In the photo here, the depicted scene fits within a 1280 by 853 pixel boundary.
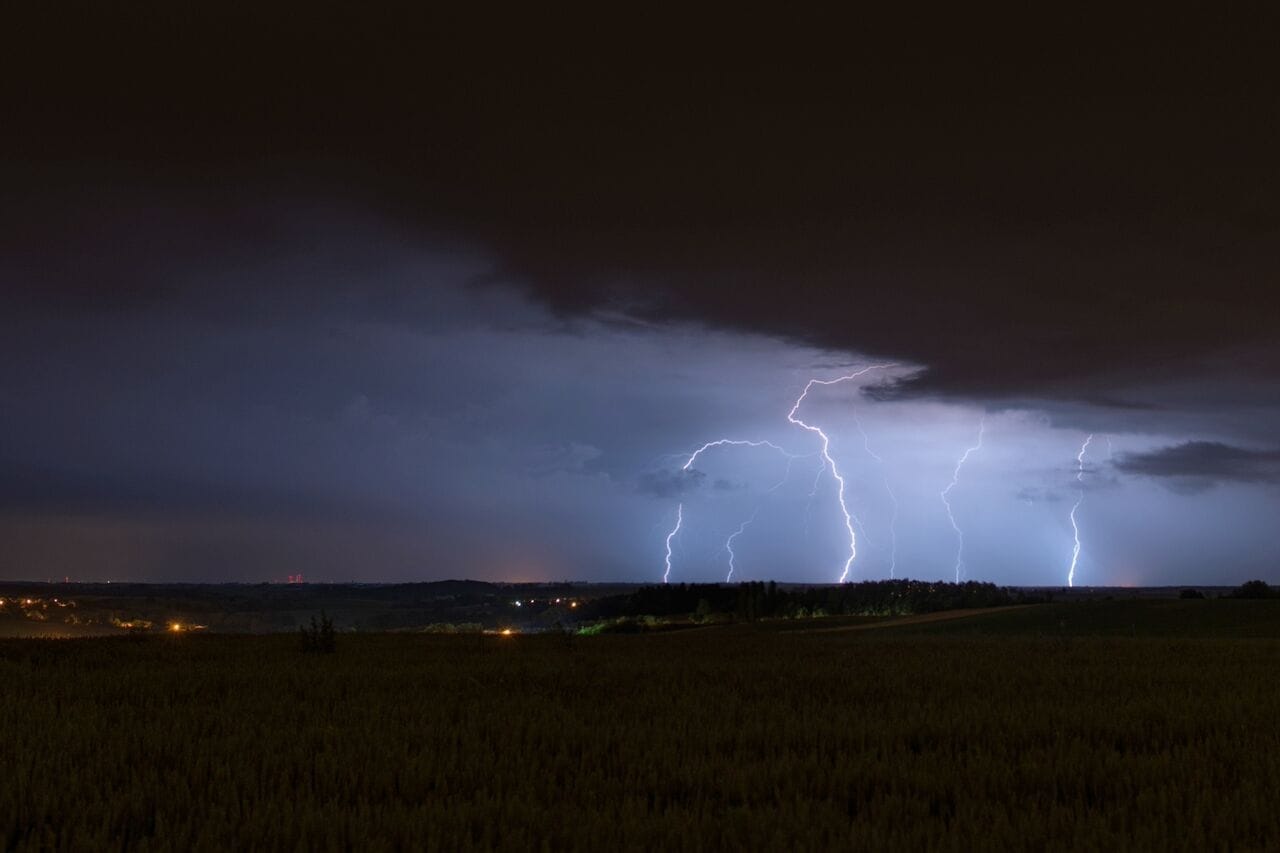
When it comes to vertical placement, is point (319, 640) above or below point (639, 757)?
below

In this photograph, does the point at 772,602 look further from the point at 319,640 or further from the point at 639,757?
the point at 639,757

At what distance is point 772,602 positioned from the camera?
335ft

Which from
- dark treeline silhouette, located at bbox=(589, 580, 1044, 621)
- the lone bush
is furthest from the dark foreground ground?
dark treeline silhouette, located at bbox=(589, 580, 1044, 621)

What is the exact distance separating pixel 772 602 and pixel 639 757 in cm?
9722

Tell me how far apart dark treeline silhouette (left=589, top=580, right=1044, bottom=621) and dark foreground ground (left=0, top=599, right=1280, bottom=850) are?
66.8 meters

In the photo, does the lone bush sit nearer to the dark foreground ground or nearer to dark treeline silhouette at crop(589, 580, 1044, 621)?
the dark foreground ground

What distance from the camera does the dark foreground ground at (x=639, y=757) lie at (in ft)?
17.0

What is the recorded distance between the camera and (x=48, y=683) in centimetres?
1304

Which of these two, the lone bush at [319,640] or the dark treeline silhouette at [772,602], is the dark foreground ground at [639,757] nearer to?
the lone bush at [319,640]

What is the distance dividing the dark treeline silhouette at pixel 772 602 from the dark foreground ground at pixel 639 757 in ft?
219

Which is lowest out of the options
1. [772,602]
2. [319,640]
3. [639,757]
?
[772,602]

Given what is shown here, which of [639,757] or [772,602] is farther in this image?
[772,602]

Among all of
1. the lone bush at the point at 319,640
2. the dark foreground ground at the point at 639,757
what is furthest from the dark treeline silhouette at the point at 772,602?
the dark foreground ground at the point at 639,757

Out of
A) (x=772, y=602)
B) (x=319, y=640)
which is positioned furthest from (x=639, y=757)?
(x=772, y=602)
